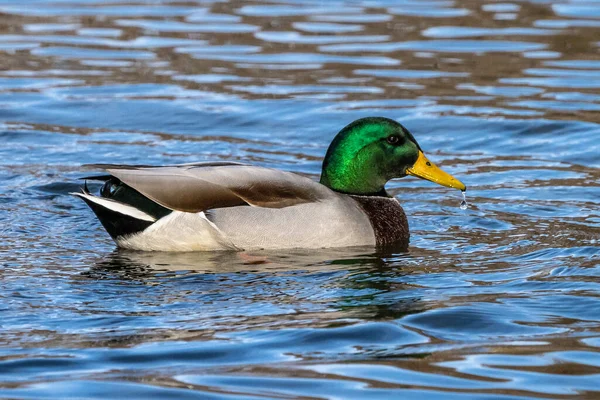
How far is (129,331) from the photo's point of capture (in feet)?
18.8

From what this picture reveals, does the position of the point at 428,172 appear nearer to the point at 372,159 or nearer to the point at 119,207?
the point at 372,159

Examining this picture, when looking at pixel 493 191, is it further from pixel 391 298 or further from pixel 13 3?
pixel 13 3

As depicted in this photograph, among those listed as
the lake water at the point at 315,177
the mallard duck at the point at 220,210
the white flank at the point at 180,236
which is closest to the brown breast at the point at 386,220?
the mallard duck at the point at 220,210

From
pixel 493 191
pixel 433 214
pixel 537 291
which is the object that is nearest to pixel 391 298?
pixel 537 291

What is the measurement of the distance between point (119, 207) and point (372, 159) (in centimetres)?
172

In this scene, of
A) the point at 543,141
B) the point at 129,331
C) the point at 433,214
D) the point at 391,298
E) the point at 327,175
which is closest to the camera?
the point at 129,331

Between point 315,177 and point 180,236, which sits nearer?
point 180,236

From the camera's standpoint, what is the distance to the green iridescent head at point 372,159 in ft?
26.5

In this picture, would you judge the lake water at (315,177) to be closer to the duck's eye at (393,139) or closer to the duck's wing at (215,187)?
the duck's wing at (215,187)

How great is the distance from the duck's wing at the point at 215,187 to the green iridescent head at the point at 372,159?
0.54 metres

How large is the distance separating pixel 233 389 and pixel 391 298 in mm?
1692

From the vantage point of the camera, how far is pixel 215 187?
7.53 metres

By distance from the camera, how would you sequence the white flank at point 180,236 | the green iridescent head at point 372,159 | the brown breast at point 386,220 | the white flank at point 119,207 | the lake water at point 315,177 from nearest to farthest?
the lake water at point 315,177 → the white flank at point 119,207 → the white flank at point 180,236 → the brown breast at point 386,220 → the green iridescent head at point 372,159

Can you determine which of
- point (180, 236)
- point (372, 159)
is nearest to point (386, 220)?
point (372, 159)
